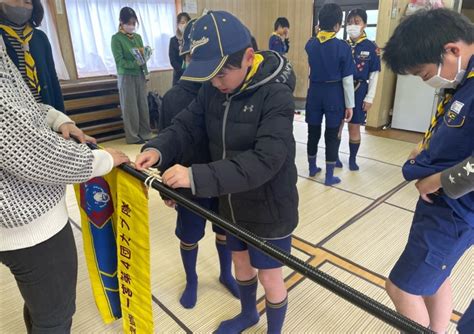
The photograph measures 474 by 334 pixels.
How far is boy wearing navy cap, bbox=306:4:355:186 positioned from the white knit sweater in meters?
2.33

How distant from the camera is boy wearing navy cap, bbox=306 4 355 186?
2.88 meters

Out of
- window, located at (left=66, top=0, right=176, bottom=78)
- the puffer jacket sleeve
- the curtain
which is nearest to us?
the puffer jacket sleeve

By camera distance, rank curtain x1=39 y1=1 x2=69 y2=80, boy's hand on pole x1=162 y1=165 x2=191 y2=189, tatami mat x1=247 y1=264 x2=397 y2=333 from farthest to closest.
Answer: curtain x1=39 y1=1 x2=69 y2=80
tatami mat x1=247 y1=264 x2=397 y2=333
boy's hand on pole x1=162 y1=165 x2=191 y2=189

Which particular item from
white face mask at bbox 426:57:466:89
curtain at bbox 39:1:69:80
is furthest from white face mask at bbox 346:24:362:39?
curtain at bbox 39:1:69:80

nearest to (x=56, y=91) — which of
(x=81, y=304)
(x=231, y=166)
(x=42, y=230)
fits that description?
(x=81, y=304)

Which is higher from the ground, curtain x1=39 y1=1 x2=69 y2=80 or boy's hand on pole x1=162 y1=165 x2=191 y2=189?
curtain x1=39 y1=1 x2=69 y2=80

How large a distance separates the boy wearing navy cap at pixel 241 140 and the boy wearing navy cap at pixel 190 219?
0.45 feet

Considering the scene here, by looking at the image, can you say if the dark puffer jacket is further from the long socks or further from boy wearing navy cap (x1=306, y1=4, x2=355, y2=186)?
boy wearing navy cap (x1=306, y1=4, x2=355, y2=186)

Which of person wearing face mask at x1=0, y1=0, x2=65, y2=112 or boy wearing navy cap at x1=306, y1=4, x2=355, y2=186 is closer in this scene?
person wearing face mask at x1=0, y1=0, x2=65, y2=112

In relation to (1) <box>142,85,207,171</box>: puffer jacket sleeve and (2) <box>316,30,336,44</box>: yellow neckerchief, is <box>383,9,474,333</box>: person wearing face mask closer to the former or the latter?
(1) <box>142,85,207,171</box>: puffer jacket sleeve

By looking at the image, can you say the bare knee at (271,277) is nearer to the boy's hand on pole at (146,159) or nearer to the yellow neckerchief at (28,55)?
the boy's hand on pole at (146,159)

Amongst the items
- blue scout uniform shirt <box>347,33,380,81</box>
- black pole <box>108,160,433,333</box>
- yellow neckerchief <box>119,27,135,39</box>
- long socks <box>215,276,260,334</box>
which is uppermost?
yellow neckerchief <box>119,27,135,39</box>

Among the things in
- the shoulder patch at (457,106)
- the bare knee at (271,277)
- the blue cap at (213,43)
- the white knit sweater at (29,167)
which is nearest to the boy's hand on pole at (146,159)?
the white knit sweater at (29,167)

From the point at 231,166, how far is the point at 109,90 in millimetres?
4161
